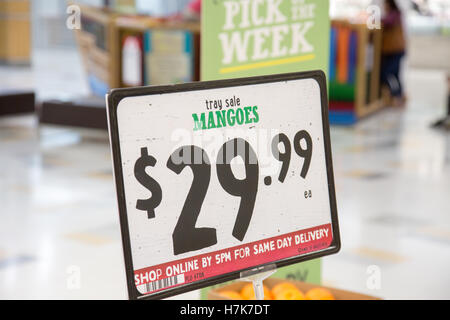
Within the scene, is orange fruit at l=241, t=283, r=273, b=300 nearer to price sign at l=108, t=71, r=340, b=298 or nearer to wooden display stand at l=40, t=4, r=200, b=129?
price sign at l=108, t=71, r=340, b=298

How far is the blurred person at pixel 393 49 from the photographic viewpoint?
388 inches

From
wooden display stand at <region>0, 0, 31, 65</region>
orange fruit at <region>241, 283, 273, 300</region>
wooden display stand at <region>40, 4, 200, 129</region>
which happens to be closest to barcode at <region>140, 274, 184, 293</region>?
orange fruit at <region>241, 283, 273, 300</region>

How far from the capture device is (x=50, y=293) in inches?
126

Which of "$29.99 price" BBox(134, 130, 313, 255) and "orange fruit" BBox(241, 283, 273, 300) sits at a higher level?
"$29.99 price" BBox(134, 130, 313, 255)

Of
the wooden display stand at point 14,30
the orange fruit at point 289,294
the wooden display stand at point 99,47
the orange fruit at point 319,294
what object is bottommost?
the wooden display stand at point 14,30

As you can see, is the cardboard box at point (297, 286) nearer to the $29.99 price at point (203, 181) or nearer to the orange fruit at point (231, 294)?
the orange fruit at point (231, 294)

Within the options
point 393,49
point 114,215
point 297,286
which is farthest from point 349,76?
point 297,286

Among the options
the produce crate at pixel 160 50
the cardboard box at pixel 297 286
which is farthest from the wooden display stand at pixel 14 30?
the cardboard box at pixel 297 286

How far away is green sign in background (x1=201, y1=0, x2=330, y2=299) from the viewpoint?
7.30 feet

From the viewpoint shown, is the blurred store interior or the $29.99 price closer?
the $29.99 price

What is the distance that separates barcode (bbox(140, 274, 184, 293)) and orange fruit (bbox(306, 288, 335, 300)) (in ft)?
2.15

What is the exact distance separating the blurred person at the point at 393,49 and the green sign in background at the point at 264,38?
302 inches

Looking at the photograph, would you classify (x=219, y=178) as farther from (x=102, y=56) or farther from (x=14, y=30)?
(x=14, y=30)

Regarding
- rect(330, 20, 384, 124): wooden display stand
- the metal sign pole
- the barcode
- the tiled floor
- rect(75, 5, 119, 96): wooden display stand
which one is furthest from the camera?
rect(330, 20, 384, 124): wooden display stand
